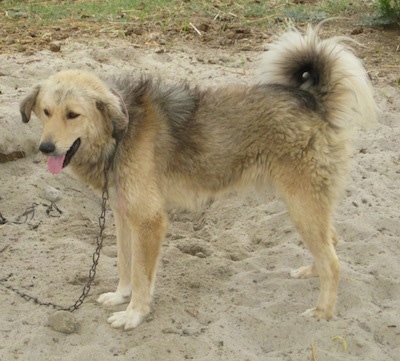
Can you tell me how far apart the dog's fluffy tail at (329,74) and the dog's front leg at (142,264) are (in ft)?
4.08

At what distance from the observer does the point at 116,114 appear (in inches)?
167

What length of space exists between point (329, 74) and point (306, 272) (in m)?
1.38

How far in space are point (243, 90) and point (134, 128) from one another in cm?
77

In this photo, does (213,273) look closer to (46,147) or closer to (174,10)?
(46,147)

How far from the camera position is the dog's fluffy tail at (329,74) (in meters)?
4.54

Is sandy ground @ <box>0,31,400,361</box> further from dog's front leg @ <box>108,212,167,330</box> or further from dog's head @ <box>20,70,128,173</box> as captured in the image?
dog's head @ <box>20,70,128,173</box>

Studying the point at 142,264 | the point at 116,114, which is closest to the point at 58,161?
the point at 116,114

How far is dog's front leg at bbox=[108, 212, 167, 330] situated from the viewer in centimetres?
443

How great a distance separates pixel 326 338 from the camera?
4277 millimetres

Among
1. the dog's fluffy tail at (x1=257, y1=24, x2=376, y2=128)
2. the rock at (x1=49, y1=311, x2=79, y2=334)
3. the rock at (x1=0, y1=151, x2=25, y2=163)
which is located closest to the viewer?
the rock at (x1=49, y1=311, x2=79, y2=334)

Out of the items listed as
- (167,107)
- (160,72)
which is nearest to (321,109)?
(167,107)

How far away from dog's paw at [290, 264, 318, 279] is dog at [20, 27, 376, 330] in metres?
0.44

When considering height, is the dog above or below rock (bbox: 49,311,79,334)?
above

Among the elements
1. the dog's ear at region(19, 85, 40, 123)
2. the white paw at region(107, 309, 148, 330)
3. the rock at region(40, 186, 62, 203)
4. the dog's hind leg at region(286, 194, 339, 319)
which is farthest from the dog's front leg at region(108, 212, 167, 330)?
the rock at region(40, 186, 62, 203)
